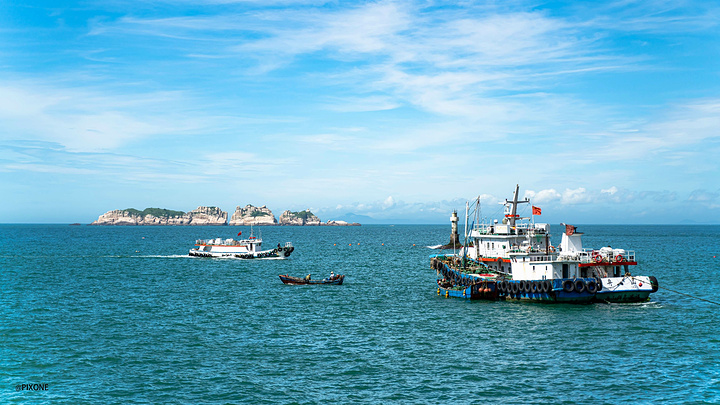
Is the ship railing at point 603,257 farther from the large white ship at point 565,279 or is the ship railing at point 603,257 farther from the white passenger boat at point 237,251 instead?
the white passenger boat at point 237,251

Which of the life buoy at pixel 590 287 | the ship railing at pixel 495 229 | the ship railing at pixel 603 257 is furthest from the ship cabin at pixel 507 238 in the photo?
the life buoy at pixel 590 287

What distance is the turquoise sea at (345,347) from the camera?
30.9 m

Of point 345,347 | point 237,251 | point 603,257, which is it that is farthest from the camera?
point 237,251

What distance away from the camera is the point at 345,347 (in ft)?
135

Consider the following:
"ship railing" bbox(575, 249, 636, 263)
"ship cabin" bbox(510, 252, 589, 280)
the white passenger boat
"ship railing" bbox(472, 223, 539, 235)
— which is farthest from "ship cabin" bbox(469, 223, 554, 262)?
the white passenger boat

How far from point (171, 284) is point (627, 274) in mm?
60365

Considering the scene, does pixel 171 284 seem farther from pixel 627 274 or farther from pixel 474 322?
pixel 627 274

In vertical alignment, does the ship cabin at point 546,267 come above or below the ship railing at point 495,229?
below

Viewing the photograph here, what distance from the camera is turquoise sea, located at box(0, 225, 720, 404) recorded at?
101 ft

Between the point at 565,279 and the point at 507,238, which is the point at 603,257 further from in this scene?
the point at 507,238

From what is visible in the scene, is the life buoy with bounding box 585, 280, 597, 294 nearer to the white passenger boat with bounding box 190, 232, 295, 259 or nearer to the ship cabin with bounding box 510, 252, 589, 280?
the ship cabin with bounding box 510, 252, 589, 280

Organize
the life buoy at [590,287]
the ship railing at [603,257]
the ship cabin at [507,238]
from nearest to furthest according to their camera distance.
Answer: the life buoy at [590,287] → the ship railing at [603,257] → the ship cabin at [507,238]

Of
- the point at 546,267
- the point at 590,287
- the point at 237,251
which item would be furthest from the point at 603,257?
the point at 237,251

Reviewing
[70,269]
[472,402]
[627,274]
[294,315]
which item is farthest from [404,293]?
[70,269]
